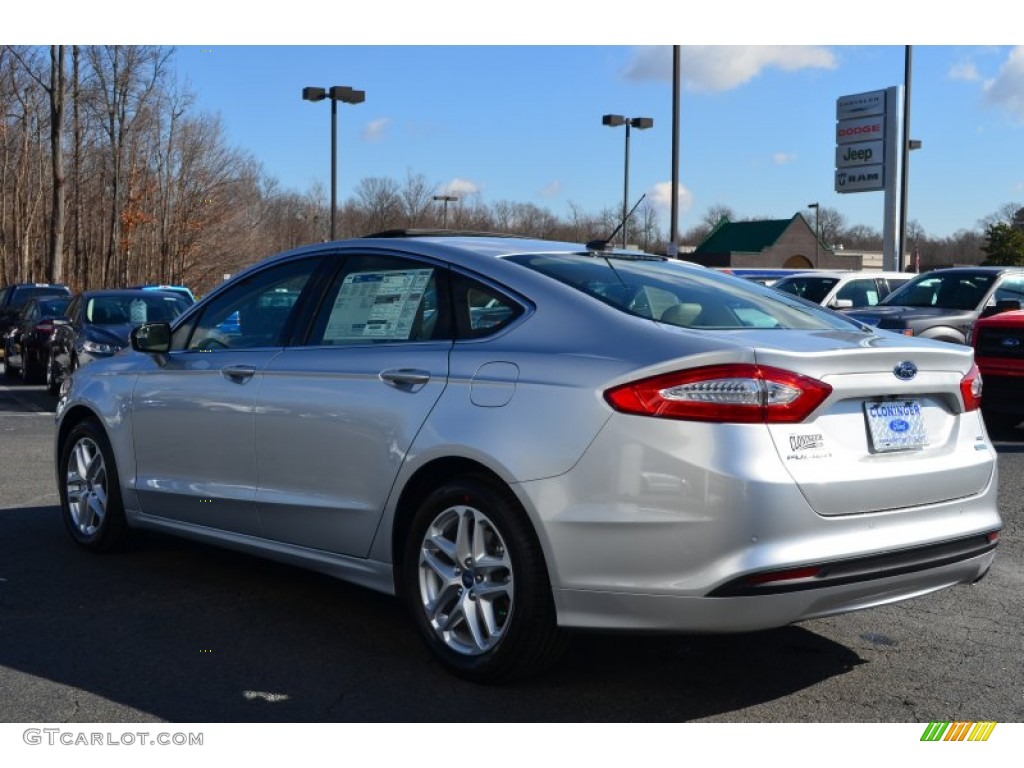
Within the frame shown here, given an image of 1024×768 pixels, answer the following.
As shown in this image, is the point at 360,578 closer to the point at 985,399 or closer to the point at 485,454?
the point at 485,454

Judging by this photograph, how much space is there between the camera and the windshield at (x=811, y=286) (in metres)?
19.9

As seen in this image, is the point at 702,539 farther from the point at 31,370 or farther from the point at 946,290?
the point at 31,370

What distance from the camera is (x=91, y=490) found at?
265 inches

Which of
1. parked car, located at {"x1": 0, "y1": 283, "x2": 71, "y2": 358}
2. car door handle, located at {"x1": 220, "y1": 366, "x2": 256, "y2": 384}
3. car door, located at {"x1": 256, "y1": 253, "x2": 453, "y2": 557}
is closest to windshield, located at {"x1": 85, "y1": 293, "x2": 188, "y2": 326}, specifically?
car door handle, located at {"x1": 220, "y1": 366, "x2": 256, "y2": 384}

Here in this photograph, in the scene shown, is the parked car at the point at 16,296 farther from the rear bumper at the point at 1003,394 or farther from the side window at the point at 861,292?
the rear bumper at the point at 1003,394

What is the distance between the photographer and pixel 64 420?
22.9 ft

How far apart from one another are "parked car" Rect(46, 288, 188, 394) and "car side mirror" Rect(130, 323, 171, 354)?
30.1 ft

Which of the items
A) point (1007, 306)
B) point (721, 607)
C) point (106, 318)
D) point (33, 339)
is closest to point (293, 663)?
point (721, 607)

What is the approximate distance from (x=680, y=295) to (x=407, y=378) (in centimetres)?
112

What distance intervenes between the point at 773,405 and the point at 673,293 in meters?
1.00

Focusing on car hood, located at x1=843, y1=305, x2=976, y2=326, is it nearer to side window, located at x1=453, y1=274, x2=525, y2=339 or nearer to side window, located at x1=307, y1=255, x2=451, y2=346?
side window, located at x1=307, y1=255, x2=451, y2=346

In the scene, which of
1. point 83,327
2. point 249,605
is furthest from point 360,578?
point 83,327

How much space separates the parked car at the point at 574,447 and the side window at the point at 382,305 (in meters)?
0.01

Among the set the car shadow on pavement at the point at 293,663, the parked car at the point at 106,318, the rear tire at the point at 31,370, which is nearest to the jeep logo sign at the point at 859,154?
the rear tire at the point at 31,370
